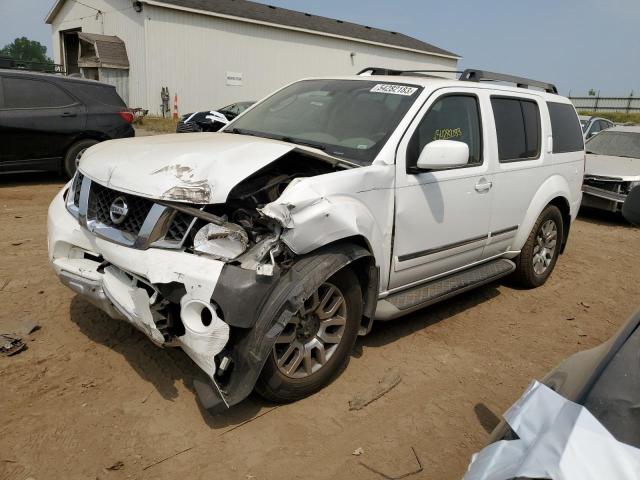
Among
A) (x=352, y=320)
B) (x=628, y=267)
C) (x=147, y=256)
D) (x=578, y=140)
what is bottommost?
(x=628, y=267)

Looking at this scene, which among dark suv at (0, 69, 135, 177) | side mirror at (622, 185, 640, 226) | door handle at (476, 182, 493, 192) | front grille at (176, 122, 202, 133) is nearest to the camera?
side mirror at (622, 185, 640, 226)

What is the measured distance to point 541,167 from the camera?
5051 mm

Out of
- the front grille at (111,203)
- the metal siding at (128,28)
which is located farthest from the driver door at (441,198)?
the metal siding at (128,28)

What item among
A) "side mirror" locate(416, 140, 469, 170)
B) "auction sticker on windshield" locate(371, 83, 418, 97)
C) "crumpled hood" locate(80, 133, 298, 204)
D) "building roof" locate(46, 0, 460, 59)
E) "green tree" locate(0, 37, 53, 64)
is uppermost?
"building roof" locate(46, 0, 460, 59)

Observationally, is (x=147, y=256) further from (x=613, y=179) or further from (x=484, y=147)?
(x=613, y=179)

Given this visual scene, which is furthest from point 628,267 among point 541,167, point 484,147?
point 484,147

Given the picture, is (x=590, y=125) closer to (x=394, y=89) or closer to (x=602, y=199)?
(x=602, y=199)

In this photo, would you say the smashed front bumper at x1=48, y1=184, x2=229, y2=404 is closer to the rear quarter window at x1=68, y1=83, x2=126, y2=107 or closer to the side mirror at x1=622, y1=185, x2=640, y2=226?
the side mirror at x1=622, y1=185, x2=640, y2=226

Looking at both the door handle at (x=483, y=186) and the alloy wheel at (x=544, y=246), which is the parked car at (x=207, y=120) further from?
the door handle at (x=483, y=186)

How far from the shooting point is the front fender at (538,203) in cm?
499

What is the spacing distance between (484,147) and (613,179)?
610cm

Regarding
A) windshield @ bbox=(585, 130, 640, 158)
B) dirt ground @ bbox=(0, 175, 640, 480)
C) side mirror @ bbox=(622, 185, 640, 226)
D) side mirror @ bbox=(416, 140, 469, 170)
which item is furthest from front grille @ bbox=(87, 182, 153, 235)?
windshield @ bbox=(585, 130, 640, 158)

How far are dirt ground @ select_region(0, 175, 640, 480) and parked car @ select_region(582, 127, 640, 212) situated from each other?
5015 millimetres

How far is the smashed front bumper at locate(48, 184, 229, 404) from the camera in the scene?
105 inches
